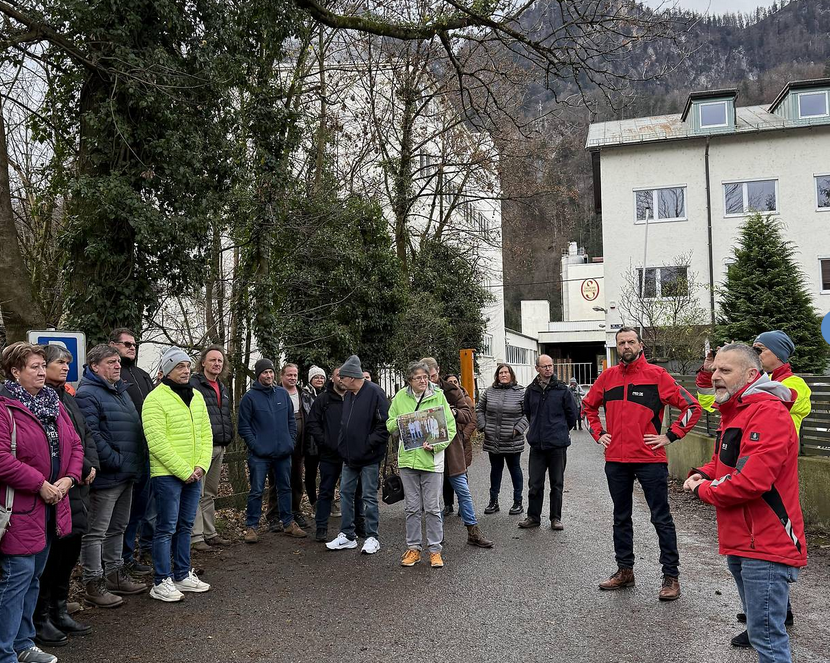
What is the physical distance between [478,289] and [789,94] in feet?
61.1

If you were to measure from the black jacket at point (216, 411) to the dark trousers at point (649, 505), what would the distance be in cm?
427

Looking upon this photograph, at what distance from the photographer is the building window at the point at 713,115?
3700cm

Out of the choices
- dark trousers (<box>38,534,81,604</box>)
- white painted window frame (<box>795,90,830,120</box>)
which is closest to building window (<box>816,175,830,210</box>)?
white painted window frame (<box>795,90,830,120</box>)

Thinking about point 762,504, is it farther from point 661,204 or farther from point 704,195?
point 661,204

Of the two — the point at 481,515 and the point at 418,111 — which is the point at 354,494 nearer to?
the point at 481,515

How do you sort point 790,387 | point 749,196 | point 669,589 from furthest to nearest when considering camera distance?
point 749,196 < point 669,589 < point 790,387

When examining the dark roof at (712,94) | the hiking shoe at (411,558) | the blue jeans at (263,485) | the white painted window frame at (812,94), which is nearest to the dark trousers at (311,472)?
the blue jeans at (263,485)

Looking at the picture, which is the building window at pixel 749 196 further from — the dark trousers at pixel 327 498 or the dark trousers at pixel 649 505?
the dark trousers at pixel 649 505

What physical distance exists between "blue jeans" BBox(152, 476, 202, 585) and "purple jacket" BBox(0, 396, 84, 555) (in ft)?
4.42

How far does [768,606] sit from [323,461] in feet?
20.0

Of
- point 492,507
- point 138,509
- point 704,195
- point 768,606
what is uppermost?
point 704,195

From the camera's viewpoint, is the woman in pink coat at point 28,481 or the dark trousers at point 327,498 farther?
the dark trousers at point 327,498

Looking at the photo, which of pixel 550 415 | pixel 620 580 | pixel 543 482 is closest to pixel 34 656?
pixel 620 580

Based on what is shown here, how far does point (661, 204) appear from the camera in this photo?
124 ft
